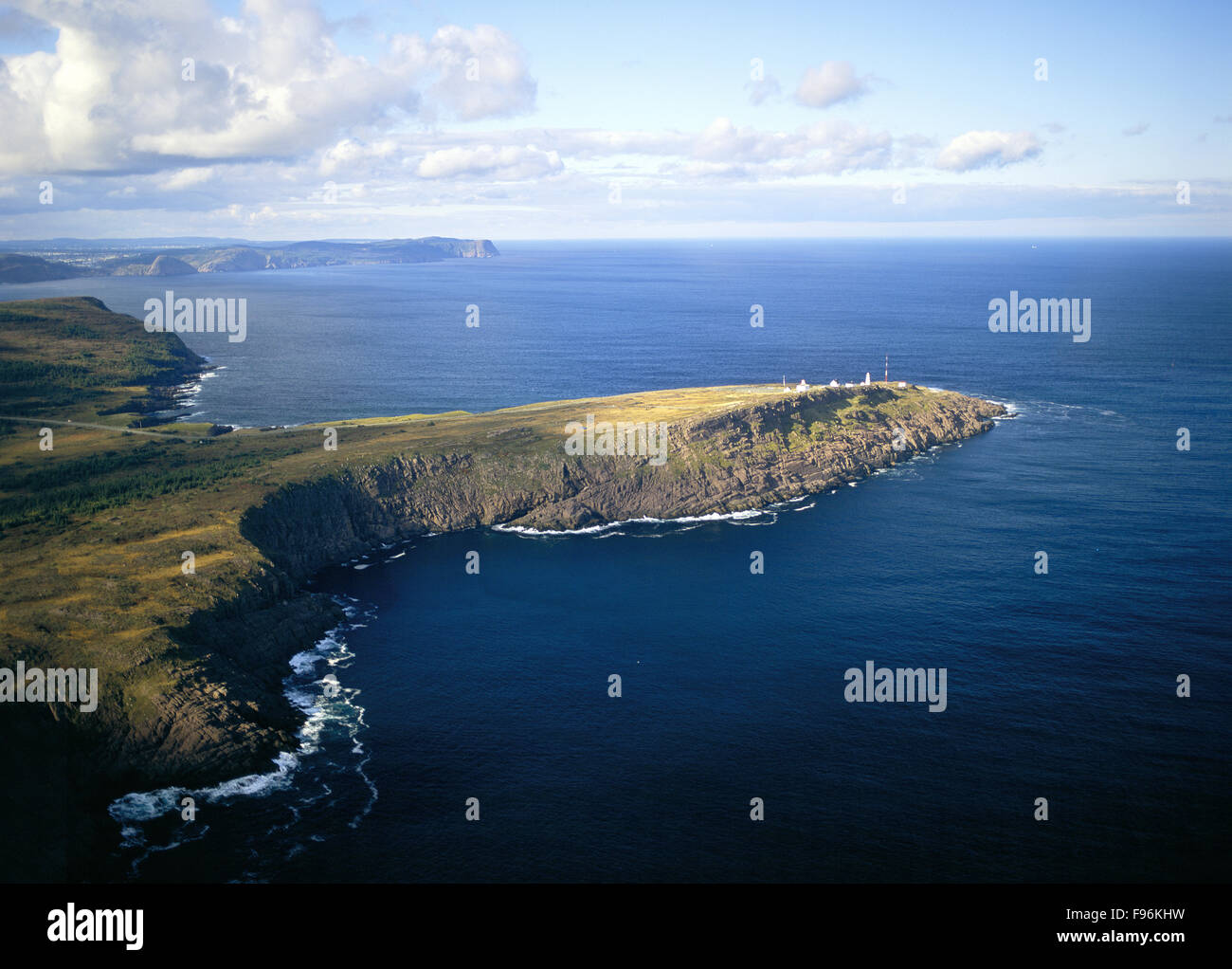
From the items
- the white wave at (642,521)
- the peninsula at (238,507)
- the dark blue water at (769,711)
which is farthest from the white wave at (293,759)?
the white wave at (642,521)

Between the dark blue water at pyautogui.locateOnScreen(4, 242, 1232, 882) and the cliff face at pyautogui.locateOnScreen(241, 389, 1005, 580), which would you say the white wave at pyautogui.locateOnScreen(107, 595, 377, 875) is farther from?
the cliff face at pyautogui.locateOnScreen(241, 389, 1005, 580)

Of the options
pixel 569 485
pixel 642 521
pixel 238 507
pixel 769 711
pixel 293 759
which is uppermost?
pixel 569 485

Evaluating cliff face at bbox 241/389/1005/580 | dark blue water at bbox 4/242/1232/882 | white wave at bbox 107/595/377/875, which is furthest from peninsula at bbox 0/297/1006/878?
dark blue water at bbox 4/242/1232/882

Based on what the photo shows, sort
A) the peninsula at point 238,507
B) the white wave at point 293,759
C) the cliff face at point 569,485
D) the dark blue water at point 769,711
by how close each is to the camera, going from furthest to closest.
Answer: the cliff face at point 569,485 → the peninsula at point 238,507 → the white wave at point 293,759 → the dark blue water at point 769,711

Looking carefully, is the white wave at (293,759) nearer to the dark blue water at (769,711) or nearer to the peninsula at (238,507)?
the dark blue water at (769,711)

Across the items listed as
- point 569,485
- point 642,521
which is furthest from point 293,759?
point 642,521

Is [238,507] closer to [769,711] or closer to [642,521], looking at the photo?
[642,521]

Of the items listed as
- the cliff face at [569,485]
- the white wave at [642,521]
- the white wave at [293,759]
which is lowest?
the white wave at [293,759]
